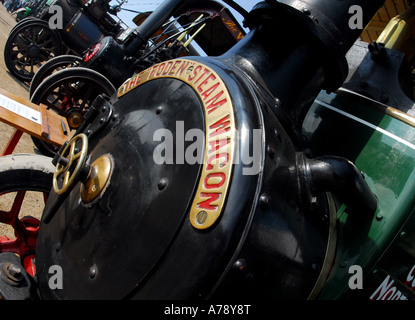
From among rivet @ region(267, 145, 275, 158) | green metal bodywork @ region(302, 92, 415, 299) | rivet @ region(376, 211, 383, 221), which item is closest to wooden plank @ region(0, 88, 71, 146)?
rivet @ region(267, 145, 275, 158)

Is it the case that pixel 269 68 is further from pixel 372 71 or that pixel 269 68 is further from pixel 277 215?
pixel 372 71

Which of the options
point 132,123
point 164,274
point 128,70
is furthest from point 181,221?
point 128,70

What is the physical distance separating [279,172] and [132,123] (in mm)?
652

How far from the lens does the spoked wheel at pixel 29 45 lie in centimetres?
726

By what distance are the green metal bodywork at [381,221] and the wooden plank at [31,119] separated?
2029 millimetres

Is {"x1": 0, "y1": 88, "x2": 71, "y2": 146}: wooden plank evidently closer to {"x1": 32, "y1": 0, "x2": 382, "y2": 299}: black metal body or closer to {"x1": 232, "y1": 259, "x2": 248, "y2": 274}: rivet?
{"x1": 32, "y1": 0, "x2": 382, "y2": 299}: black metal body

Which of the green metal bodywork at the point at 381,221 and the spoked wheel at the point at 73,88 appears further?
the spoked wheel at the point at 73,88

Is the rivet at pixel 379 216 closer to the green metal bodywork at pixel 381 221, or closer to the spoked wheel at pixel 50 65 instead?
the green metal bodywork at pixel 381 221

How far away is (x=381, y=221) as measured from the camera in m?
1.37

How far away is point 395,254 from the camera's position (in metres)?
1.40

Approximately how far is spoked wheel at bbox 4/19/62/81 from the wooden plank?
16.5 feet

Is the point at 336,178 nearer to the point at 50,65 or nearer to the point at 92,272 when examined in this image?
the point at 92,272

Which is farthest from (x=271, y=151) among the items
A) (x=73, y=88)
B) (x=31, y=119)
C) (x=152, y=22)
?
(x=73, y=88)

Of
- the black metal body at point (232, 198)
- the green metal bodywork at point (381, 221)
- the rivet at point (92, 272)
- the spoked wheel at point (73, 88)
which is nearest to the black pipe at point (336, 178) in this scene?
the black metal body at point (232, 198)
